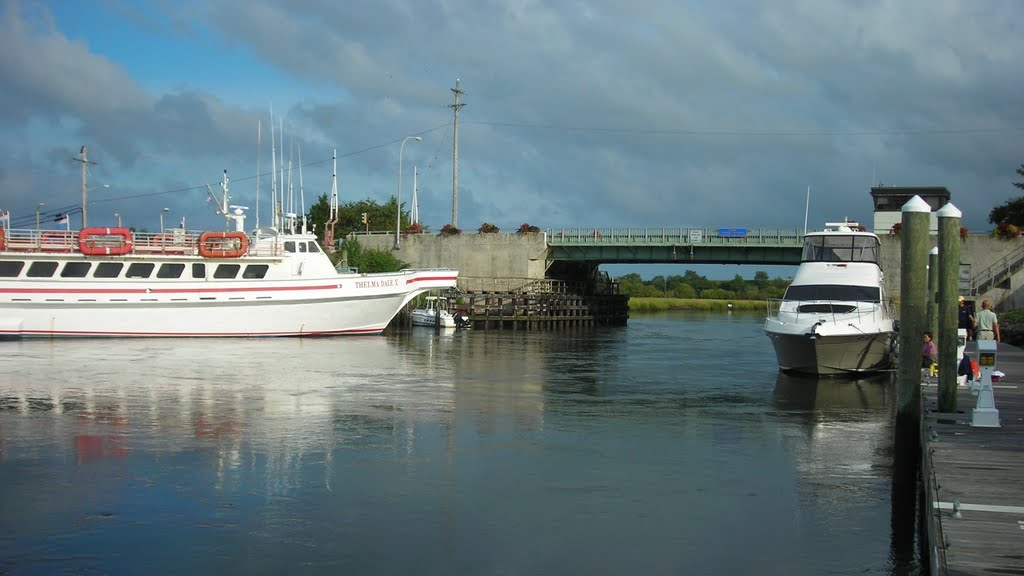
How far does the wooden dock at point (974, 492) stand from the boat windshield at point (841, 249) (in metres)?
15.2

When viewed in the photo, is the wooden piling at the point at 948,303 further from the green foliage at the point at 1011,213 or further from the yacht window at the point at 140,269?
the green foliage at the point at 1011,213

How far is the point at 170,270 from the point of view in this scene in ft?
146

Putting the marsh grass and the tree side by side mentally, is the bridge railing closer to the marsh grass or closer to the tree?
the tree

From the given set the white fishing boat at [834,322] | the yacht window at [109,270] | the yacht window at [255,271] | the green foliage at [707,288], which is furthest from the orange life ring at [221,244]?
the green foliage at [707,288]

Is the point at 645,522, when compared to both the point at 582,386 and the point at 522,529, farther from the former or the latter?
the point at 582,386

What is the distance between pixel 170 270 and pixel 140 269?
1297mm

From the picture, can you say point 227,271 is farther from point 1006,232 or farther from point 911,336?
point 1006,232

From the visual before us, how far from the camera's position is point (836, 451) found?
16.8 meters

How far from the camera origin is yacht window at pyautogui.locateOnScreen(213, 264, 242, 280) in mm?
45062

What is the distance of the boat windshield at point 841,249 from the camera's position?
31406 millimetres

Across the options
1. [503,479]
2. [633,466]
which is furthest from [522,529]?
[633,466]

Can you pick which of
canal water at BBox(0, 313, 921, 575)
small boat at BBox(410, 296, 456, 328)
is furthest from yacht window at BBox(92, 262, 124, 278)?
small boat at BBox(410, 296, 456, 328)

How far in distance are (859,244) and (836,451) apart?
1635cm

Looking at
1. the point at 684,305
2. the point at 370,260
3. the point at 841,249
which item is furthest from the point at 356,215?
the point at 841,249
